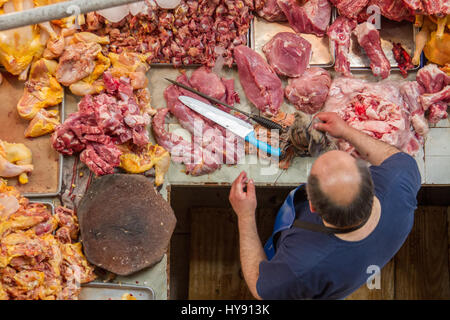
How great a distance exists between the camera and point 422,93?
2.66 meters

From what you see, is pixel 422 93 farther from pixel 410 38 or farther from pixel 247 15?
pixel 247 15

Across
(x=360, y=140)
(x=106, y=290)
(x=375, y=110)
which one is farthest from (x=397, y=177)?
(x=106, y=290)

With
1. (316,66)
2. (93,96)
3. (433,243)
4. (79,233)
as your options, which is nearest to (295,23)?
(316,66)

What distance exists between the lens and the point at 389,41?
9.12 feet

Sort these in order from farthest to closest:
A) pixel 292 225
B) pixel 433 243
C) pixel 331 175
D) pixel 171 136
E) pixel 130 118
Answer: pixel 433 243, pixel 171 136, pixel 130 118, pixel 292 225, pixel 331 175

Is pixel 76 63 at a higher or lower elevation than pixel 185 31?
lower

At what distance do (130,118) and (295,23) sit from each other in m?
1.19

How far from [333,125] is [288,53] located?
2.10 ft

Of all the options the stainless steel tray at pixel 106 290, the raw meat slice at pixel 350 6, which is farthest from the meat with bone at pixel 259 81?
the stainless steel tray at pixel 106 290

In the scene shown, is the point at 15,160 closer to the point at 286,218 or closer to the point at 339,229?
the point at 286,218

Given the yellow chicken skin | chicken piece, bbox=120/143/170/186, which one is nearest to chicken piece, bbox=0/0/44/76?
the yellow chicken skin

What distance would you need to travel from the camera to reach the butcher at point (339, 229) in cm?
166

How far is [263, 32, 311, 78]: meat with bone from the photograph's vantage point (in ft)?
8.65

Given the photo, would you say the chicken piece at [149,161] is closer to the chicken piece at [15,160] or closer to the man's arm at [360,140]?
the chicken piece at [15,160]
